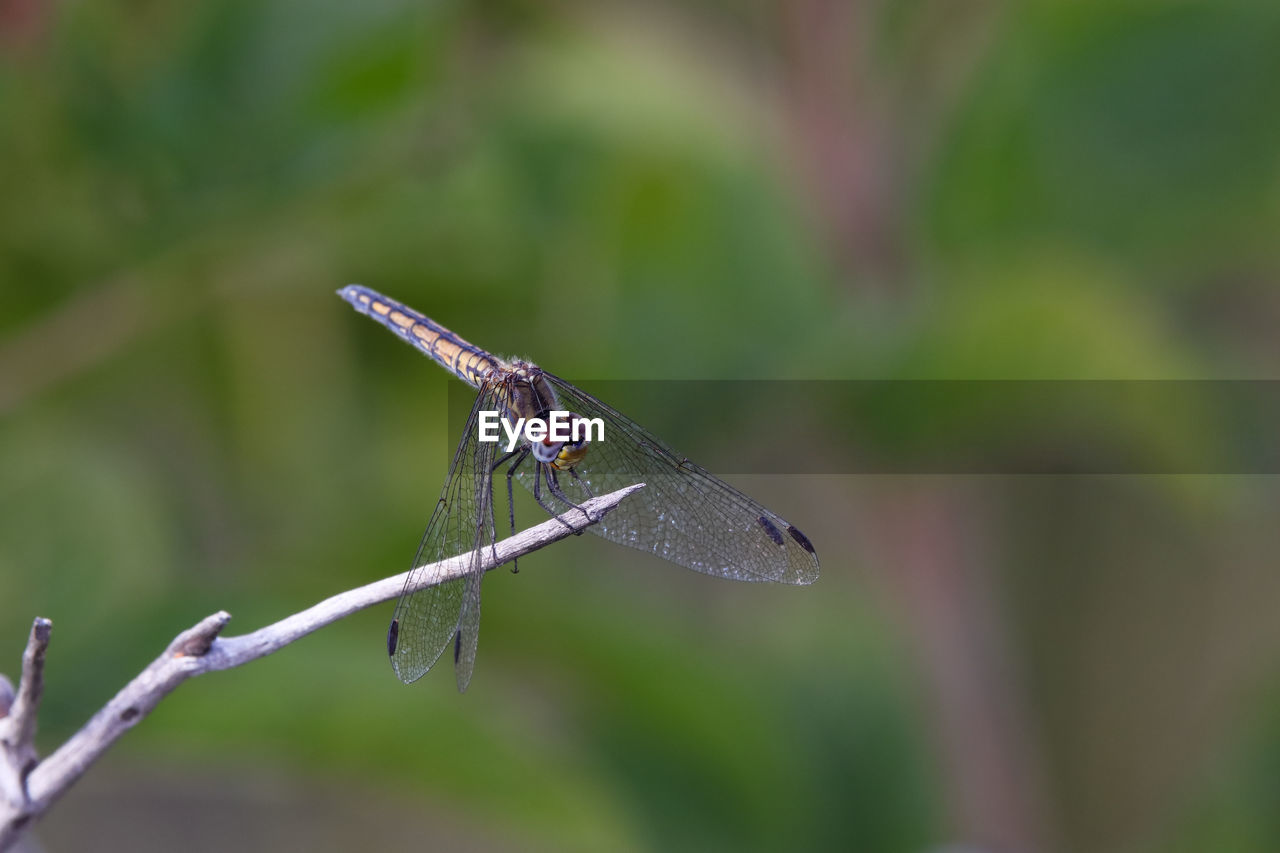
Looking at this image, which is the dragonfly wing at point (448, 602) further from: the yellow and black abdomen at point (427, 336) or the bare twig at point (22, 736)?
the bare twig at point (22, 736)

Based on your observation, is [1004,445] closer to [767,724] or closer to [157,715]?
[767,724]

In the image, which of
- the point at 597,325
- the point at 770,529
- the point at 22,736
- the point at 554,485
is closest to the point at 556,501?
the point at 554,485

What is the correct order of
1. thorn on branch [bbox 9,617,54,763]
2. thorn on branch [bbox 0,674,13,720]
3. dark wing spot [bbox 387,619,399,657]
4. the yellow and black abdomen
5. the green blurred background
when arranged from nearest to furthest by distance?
1. thorn on branch [bbox 9,617,54,763]
2. thorn on branch [bbox 0,674,13,720]
3. dark wing spot [bbox 387,619,399,657]
4. the yellow and black abdomen
5. the green blurred background

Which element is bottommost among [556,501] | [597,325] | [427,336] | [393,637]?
[393,637]

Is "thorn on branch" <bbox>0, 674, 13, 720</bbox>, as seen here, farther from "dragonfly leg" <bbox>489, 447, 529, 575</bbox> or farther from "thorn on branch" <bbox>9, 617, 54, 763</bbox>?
"dragonfly leg" <bbox>489, 447, 529, 575</bbox>

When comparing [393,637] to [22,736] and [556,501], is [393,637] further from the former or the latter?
[22,736]

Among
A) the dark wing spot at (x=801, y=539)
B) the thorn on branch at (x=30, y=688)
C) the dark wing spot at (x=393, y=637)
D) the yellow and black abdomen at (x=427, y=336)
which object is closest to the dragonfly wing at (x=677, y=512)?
the dark wing spot at (x=801, y=539)

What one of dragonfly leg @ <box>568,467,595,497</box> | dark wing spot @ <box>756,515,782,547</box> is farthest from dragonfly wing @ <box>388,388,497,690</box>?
dark wing spot @ <box>756,515,782,547</box>

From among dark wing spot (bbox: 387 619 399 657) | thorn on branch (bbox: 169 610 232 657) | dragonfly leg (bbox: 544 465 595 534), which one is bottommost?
thorn on branch (bbox: 169 610 232 657)
